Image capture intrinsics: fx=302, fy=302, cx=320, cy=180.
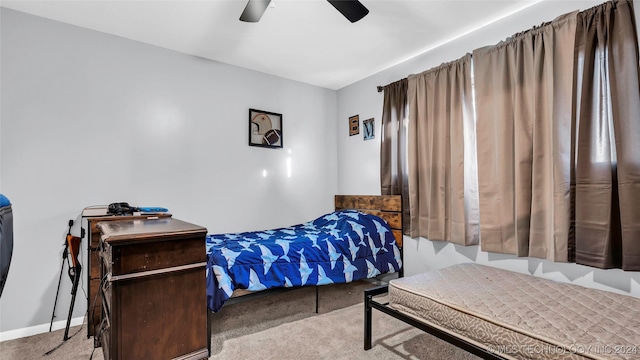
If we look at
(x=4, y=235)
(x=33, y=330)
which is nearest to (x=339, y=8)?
(x=4, y=235)

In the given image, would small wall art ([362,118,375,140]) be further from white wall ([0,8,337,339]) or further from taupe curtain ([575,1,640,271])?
taupe curtain ([575,1,640,271])

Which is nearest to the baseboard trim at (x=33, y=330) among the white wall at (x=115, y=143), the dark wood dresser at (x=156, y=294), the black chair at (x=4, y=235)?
the white wall at (x=115, y=143)

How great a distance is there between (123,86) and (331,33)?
1.98 meters

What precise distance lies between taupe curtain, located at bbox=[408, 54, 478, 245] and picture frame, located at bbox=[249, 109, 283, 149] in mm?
1579

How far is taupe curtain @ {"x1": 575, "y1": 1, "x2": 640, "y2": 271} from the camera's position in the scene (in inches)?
69.4

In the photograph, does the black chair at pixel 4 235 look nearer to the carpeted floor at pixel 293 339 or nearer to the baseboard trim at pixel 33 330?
the carpeted floor at pixel 293 339

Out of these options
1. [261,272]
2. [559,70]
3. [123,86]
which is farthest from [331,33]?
[261,272]

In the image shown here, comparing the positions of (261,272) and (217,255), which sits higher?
(217,255)

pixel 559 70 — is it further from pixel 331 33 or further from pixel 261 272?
pixel 261 272

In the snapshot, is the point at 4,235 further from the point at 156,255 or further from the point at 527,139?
the point at 527,139

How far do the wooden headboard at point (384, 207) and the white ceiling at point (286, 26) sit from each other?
61.2 inches

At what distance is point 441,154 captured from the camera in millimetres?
2879

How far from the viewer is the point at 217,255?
7.30 ft

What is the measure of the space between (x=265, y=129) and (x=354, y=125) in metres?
1.17
